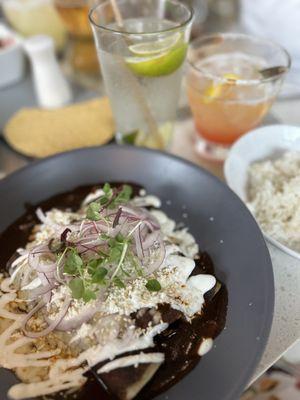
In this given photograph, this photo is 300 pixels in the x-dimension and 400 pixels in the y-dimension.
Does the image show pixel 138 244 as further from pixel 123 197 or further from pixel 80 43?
pixel 80 43

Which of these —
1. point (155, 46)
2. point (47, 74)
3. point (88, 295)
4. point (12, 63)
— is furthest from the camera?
point (12, 63)

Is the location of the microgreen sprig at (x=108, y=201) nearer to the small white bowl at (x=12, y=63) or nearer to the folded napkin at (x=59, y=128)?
the folded napkin at (x=59, y=128)

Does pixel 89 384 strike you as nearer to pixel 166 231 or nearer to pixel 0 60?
pixel 166 231

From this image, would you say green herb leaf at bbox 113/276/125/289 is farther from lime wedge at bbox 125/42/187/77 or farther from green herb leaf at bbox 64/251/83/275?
lime wedge at bbox 125/42/187/77

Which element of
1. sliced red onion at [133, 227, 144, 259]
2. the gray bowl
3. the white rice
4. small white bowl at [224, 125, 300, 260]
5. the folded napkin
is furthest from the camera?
the folded napkin

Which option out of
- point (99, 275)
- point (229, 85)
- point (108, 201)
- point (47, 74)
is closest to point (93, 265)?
point (99, 275)

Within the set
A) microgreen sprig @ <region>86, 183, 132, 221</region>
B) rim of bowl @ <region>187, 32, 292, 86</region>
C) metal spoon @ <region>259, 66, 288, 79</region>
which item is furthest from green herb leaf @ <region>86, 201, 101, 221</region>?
metal spoon @ <region>259, 66, 288, 79</region>
